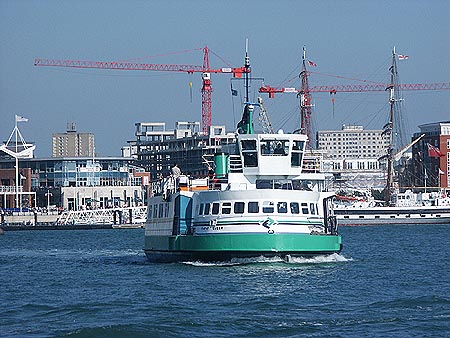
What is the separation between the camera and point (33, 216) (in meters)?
155

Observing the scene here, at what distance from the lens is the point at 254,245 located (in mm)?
46094

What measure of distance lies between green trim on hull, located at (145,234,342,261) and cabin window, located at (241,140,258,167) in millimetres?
4987

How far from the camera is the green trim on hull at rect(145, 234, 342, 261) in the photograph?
4616cm

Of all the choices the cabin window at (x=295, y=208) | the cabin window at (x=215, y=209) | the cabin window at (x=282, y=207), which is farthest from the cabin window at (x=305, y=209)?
the cabin window at (x=215, y=209)

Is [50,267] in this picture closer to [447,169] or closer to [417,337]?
[417,337]

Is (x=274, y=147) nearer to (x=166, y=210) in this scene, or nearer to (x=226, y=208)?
(x=226, y=208)

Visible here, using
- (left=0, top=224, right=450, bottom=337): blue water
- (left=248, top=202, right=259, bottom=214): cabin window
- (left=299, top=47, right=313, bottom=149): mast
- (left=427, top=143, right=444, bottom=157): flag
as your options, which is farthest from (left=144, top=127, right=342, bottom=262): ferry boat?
(left=427, top=143, right=444, bottom=157): flag

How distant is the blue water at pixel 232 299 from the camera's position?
30.8 metres

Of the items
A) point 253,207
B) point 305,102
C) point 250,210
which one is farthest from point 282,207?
point 305,102

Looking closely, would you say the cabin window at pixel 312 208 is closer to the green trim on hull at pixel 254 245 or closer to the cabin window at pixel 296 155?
the green trim on hull at pixel 254 245

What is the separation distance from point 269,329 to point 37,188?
161 meters

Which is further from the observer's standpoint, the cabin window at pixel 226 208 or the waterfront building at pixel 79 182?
the waterfront building at pixel 79 182

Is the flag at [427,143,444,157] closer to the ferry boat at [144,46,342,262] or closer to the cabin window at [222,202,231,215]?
the ferry boat at [144,46,342,262]

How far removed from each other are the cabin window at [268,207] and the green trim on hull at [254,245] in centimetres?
121
